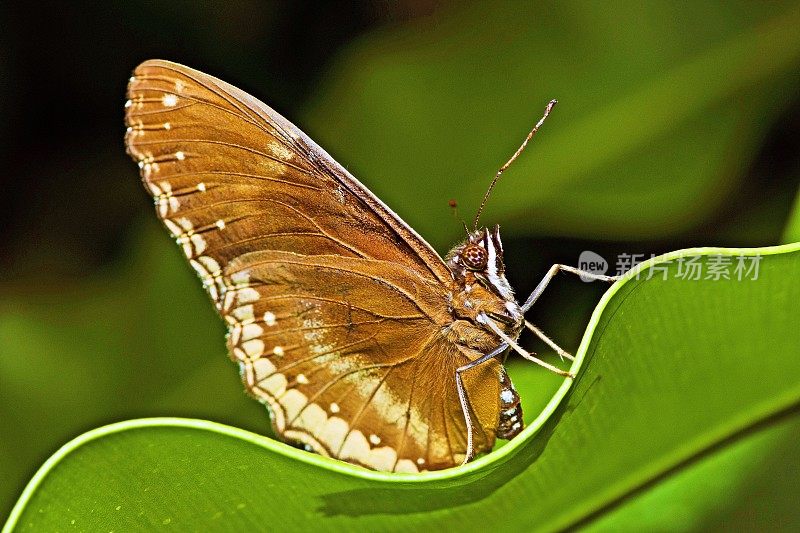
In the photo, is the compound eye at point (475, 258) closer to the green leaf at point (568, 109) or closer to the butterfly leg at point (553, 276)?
the butterfly leg at point (553, 276)

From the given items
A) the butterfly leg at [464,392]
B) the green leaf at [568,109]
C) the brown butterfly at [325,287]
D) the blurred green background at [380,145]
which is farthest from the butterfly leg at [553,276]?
the green leaf at [568,109]

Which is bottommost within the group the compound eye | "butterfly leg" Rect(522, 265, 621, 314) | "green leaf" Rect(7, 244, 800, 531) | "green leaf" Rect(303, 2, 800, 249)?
"green leaf" Rect(7, 244, 800, 531)

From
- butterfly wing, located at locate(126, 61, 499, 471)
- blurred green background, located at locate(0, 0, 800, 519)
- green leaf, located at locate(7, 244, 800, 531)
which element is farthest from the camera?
blurred green background, located at locate(0, 0, 800, 519)

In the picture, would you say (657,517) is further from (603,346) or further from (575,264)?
(575,264)

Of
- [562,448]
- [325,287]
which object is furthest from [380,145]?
[562,448]

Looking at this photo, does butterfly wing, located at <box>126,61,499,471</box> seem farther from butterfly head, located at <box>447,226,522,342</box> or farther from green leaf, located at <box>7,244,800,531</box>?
green leaf, located at <box>7,244,800,531</box>

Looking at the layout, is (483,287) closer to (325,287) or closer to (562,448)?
(325,287)

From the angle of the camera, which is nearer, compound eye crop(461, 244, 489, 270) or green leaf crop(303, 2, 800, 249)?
compound eye crop(461, 244, 489, 270)

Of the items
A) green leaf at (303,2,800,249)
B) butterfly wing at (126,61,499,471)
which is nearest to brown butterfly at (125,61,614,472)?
butterfly wing at (126,61,499,471)
